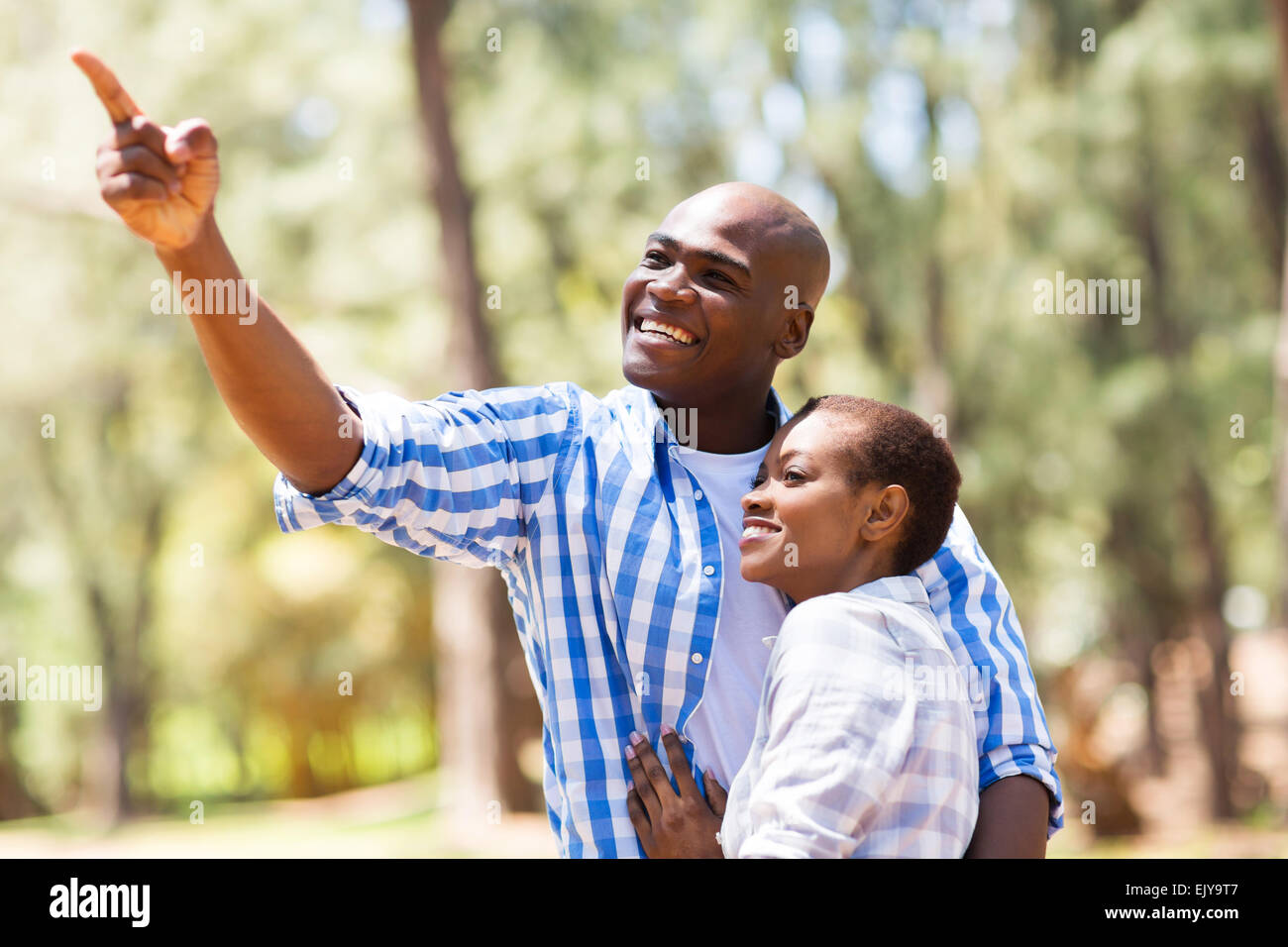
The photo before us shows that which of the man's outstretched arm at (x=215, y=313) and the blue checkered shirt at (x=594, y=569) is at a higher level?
the man's outstretched arm at (x=215, y=313)

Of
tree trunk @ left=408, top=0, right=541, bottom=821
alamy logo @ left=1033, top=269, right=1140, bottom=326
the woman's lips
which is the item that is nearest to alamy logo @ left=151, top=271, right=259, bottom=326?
the woman's lips

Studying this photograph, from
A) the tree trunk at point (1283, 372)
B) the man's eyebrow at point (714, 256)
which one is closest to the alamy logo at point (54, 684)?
the tree trunk at point (1283, 372)

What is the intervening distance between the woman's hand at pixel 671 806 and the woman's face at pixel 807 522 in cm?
33

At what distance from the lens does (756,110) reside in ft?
37.3

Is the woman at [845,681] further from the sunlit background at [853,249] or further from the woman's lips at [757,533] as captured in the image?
the sunlit background at [853,249]

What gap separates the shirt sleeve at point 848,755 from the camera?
172cm

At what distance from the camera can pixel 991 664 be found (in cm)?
209

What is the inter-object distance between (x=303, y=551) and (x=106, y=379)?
129 inches

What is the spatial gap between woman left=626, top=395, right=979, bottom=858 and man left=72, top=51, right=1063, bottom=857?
→ 92 mm

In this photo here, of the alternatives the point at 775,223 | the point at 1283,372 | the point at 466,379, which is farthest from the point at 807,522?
the point at 466,379

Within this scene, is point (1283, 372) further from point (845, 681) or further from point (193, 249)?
point (193, 249)

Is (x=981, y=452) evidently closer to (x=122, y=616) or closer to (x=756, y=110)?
(x=756, y=110)

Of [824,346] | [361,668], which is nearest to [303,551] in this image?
[361,668]
